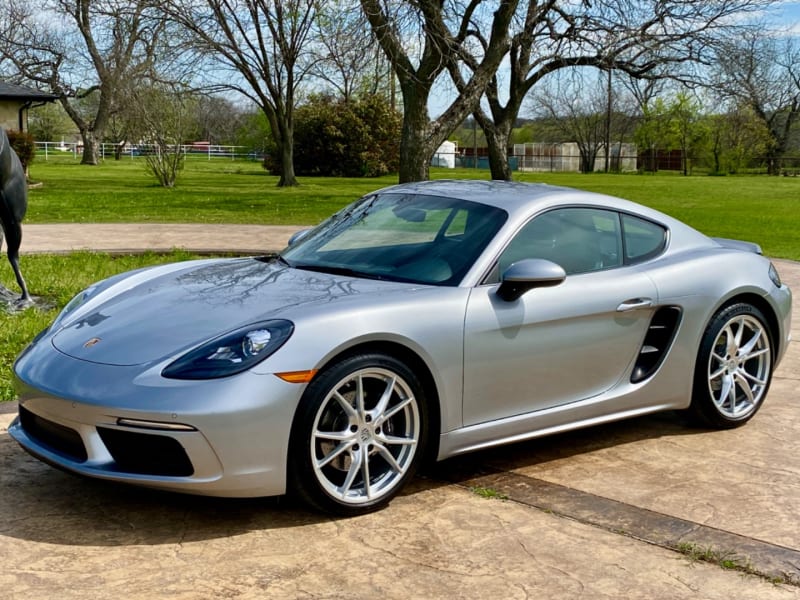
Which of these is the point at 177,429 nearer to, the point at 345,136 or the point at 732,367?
the point at 732,367

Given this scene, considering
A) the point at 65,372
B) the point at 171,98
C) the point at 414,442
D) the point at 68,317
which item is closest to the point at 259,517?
the point at 414,442

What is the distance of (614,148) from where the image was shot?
8294 cm

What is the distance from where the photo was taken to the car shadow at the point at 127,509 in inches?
140

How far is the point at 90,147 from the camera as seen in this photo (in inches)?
2158

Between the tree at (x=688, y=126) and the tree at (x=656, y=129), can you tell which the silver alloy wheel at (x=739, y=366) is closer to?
the tree at (x=688, y=126)

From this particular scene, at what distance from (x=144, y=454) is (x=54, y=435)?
0.49m

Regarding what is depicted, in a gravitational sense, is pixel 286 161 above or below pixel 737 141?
below

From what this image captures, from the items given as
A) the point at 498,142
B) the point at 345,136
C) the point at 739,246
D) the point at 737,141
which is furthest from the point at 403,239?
the point at 737,141

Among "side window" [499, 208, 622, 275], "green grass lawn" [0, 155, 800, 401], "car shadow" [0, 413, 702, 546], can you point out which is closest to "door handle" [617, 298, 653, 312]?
"side window" [499, 208, 622, 275]

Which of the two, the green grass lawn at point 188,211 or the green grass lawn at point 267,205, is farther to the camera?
the green grass lawn at point 267,205

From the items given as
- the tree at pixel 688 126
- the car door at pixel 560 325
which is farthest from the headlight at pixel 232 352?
the tree at pixel 688 126

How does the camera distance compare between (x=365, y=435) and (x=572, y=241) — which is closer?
(x=365, y=435)

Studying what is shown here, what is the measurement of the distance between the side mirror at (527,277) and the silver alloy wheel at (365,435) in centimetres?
70

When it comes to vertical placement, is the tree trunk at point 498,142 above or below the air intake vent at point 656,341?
above
